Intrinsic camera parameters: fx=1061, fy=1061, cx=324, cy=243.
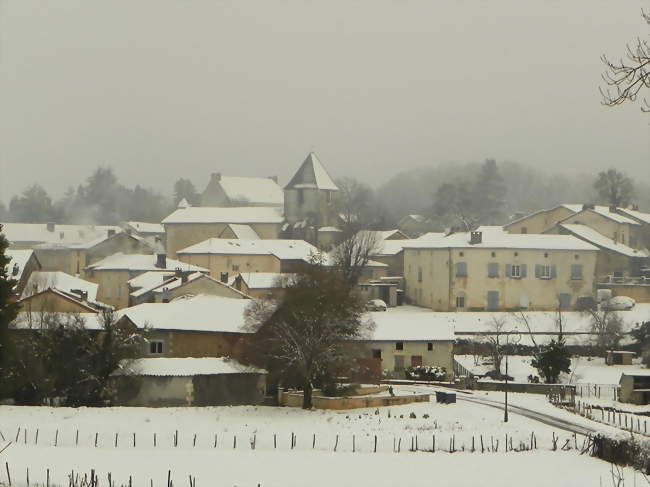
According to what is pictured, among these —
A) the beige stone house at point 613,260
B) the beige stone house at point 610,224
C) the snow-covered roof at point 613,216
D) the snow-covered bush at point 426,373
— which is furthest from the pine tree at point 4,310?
the snow-covered roof at point 613,216

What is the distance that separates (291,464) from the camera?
30531 millimetres

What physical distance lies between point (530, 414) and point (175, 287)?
26.9m

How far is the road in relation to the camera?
39403 millimetres

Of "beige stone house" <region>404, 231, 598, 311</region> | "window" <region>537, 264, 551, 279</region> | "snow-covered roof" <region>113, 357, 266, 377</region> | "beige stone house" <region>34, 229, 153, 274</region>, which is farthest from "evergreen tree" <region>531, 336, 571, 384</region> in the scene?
"beige stone house" <region>34, 229, 153, 274</region>

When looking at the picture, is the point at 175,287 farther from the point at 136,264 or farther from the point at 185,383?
the point at 136,264

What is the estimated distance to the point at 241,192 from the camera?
5192 inches

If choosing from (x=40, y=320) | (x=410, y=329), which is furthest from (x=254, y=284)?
(x=40, y=320)

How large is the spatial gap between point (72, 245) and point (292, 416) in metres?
62.8

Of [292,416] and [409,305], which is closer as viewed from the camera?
[292,416]

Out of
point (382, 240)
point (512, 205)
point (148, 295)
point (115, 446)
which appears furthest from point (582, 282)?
point (512, 205)

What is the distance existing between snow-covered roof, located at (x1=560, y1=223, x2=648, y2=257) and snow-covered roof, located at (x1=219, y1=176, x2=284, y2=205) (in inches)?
2011

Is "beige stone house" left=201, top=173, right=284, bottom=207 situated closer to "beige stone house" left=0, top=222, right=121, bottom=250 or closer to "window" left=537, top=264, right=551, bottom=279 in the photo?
"beige stone house" left=0, top=222, right=121, bottom=250

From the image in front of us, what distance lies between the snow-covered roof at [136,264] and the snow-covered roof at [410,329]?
948 inches

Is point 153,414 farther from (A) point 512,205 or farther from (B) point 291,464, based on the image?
(A) point 512,205
